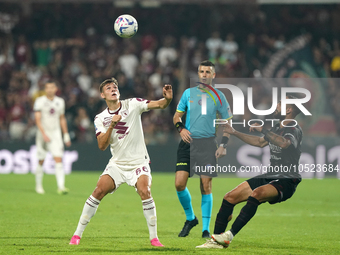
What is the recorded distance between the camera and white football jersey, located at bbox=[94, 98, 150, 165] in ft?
22.6

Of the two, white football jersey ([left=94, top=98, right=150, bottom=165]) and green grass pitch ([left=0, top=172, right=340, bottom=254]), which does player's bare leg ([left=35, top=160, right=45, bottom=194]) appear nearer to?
green grass pitch ([left=0, top=172, right=340, bottom=254])

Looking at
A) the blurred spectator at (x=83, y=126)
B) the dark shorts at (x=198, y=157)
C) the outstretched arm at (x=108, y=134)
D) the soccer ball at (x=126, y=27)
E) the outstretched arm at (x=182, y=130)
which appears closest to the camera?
the outstretched arm at (x=108, y=134)

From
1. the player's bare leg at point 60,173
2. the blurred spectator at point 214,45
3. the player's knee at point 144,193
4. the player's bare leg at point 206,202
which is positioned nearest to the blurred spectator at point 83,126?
the player's bare leg at point 60,173

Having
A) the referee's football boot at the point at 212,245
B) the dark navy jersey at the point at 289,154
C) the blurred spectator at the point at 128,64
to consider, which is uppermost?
the blurred spectator at the point at 128,64

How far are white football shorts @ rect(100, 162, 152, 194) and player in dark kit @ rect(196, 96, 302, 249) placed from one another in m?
1.10

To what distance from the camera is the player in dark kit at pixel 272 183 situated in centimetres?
647

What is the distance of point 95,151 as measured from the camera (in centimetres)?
1689

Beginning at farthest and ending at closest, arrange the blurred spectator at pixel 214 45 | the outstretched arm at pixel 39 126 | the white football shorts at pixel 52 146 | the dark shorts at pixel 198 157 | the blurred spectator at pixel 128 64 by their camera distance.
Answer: the blurred spectator at pixel 214 45, the blurred spectator at pixel 128 64, the white football shorts at pixel 52 146, the outstretched arm at pixel 39 126, the dark shorts at pixel 198 157

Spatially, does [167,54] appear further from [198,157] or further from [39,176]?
[198,157]

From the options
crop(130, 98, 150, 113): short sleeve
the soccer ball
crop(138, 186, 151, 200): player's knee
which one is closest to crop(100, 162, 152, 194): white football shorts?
crop(138, 186, 151, 200): player's knee

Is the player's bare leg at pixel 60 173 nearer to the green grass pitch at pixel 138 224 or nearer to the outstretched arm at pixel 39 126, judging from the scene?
the green grass pitch at pixel 138 224

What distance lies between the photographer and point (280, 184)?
6.55m

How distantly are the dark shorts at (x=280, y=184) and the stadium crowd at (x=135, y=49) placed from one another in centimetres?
1021

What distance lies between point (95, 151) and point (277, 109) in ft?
35.2
